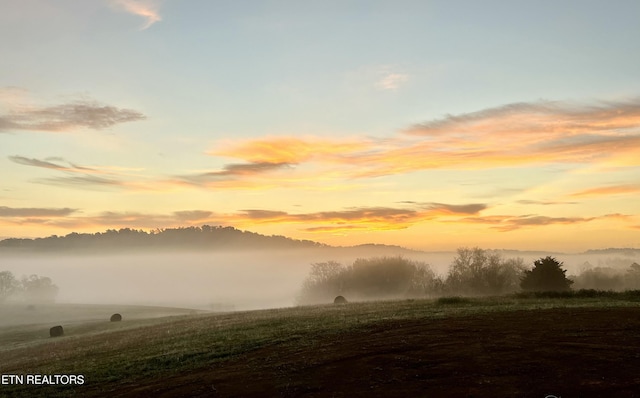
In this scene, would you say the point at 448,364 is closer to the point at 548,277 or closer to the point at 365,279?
the point at 548,277

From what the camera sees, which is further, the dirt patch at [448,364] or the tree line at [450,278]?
the tree line at [450,278]

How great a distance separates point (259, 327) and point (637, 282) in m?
104

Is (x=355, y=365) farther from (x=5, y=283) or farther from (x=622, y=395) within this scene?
(x=5, y=283)

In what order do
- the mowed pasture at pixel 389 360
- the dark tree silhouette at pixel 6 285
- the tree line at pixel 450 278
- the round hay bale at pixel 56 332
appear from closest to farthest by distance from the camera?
the mowed pasture at pixel 389 360, the tree line at pixel 450 278, the round hay bale at pixel 56 332, the dark tree silhouette at pixel 6 285

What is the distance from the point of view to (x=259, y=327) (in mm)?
34312

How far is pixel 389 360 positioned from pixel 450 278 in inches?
3069

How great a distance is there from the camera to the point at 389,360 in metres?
20.3

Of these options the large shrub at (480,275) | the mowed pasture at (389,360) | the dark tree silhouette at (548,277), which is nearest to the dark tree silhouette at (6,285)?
the large shrub at (480,275)

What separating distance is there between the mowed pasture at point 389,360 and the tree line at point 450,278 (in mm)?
28630

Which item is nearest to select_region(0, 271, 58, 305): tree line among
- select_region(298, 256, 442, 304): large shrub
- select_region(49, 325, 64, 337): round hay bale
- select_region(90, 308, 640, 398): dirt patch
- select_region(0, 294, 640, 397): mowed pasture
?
select_region(298, 256, 442, 304): large shrub

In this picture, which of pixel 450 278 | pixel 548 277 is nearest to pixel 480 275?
pixel 450 278

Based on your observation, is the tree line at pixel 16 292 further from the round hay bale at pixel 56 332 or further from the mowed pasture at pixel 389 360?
the mowed pasture at pixel 389 360

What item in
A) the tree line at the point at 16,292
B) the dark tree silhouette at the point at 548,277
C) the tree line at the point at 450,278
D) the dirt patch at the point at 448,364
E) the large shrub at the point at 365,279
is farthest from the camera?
the tree line at the point at 16,292

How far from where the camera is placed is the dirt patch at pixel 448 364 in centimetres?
1608
